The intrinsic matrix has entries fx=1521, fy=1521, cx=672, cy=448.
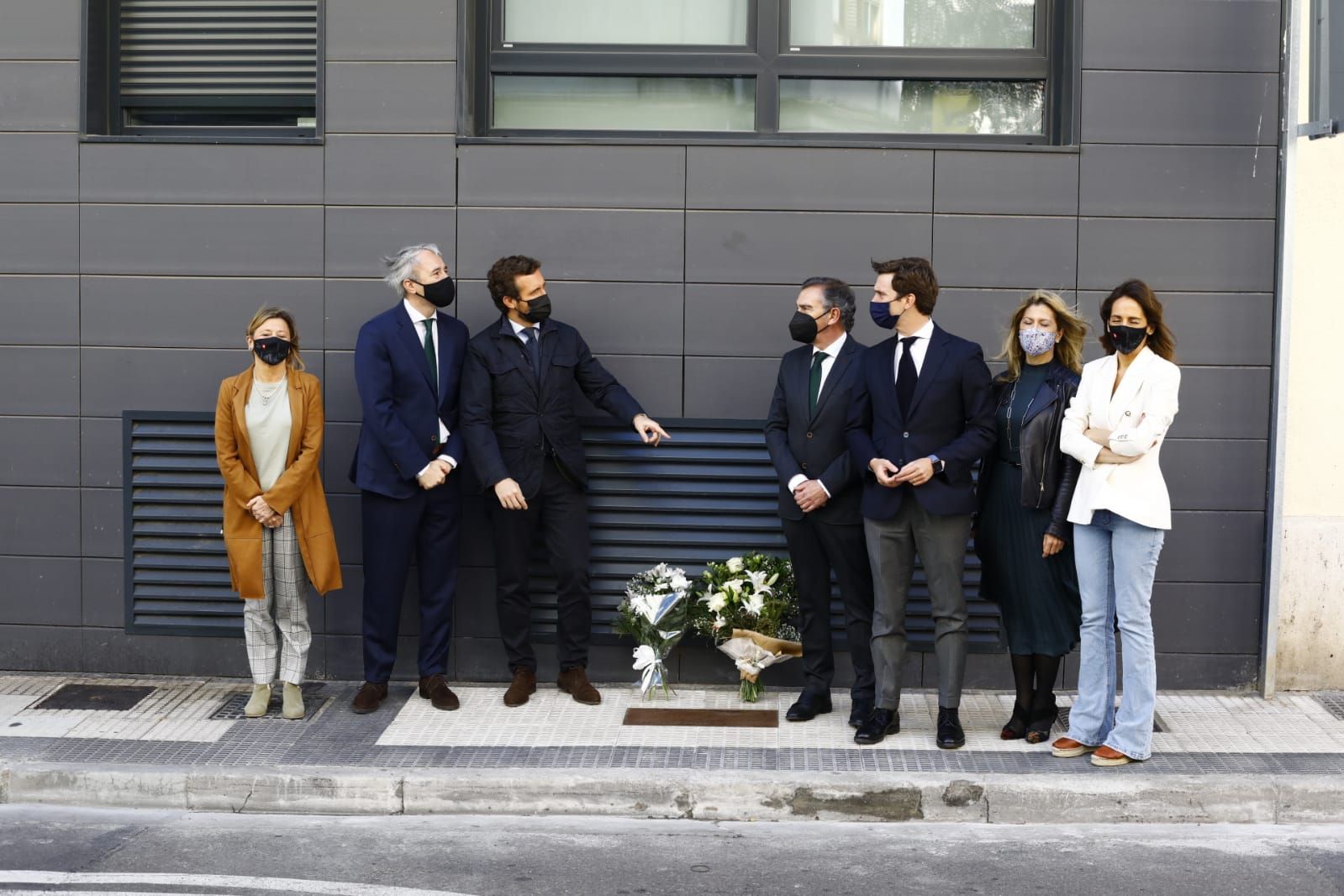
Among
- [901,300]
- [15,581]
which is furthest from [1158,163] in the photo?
[15,581]

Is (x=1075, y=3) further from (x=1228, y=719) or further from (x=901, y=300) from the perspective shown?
(x=1228, y=719)

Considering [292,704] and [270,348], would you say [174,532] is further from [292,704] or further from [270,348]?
[270,348]

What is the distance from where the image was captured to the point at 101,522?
8039 mm

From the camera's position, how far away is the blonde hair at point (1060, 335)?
21.8 ft

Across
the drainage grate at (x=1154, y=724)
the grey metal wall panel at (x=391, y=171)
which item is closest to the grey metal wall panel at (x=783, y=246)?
the grey metal wall panel at (x=391, y=171)

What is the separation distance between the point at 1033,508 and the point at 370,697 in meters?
3.26

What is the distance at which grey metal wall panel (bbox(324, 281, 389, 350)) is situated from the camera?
7.84m

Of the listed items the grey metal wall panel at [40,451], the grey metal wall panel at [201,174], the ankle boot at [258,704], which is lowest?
the ankle boot at [258,704]

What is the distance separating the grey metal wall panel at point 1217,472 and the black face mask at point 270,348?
436 cm

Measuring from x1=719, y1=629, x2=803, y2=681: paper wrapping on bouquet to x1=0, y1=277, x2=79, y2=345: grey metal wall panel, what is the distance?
3.78m

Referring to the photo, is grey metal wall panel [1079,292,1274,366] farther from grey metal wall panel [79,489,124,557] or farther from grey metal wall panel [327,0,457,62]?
grey metal wall panel [79,489,124,557]

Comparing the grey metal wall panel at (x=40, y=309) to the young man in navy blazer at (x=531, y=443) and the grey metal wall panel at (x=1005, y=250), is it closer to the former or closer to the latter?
the young man in navy blazer at (x=531, y=443)

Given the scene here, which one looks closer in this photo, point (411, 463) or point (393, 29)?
point (411, 463)

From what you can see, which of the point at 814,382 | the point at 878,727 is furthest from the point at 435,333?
the point at 878,727
